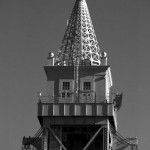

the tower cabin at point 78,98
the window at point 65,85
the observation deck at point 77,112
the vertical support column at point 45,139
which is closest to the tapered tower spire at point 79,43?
the tower cabin at point 78,98

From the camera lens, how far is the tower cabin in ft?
361

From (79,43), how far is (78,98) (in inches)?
356

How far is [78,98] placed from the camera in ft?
370

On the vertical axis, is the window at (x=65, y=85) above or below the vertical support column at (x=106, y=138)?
above

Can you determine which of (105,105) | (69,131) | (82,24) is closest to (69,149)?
(69,131)

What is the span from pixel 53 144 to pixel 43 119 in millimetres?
3925

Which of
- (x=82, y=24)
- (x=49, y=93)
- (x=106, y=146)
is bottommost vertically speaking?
(x=106, y=146)

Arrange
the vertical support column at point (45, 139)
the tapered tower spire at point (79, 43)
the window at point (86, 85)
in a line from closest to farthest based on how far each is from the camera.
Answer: the vertical support column at point (45, 139) → the window at point (86, 85) → the tapered tower spire at point (79, 43)

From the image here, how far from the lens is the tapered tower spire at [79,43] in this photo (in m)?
115

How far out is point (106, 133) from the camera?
110 m

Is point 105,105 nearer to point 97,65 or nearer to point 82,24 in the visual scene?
point 97,65

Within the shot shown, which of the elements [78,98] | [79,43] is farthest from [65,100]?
[79,43]

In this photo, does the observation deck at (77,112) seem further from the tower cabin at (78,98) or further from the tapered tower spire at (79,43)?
the tapered tower spire at (79,43)

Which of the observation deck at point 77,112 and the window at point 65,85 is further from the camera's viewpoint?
the window at point 65,85
